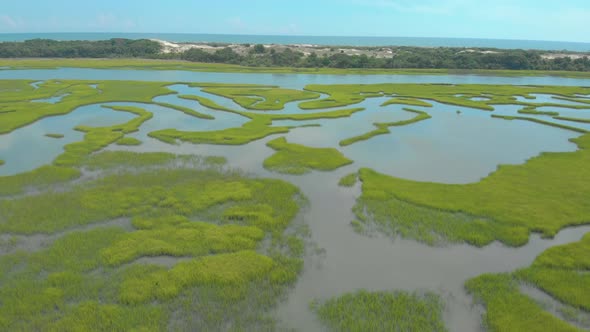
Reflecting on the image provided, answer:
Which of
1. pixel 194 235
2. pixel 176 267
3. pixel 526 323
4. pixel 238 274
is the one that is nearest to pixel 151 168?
pixel 194 235

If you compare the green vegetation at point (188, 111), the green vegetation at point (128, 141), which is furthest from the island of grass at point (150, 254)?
the green vegetation at point (188, 111)

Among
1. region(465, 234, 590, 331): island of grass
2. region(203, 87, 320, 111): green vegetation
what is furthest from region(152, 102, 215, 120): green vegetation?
region(465, 234, 590, 331): island of grass

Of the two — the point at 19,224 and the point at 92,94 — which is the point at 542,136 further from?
the point at 92,94

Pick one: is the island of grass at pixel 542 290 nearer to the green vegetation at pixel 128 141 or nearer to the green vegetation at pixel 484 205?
the green vegetation at pixel 484 205

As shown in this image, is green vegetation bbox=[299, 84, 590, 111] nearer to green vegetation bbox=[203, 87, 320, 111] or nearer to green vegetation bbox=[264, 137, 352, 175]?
green vegetation bbox=[203, 87, 320, 111]

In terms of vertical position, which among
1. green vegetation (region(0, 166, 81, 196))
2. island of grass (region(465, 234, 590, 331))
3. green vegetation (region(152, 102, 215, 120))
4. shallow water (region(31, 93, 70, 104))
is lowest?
island of grass (region(465, 234, 590, 331))

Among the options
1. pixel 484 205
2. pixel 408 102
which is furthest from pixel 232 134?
pixel 408 102

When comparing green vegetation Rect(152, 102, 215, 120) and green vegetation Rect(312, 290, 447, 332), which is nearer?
green vegetation Rect(312, 290, 447, 332)

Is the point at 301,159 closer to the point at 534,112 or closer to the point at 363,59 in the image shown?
the point at 534,112
